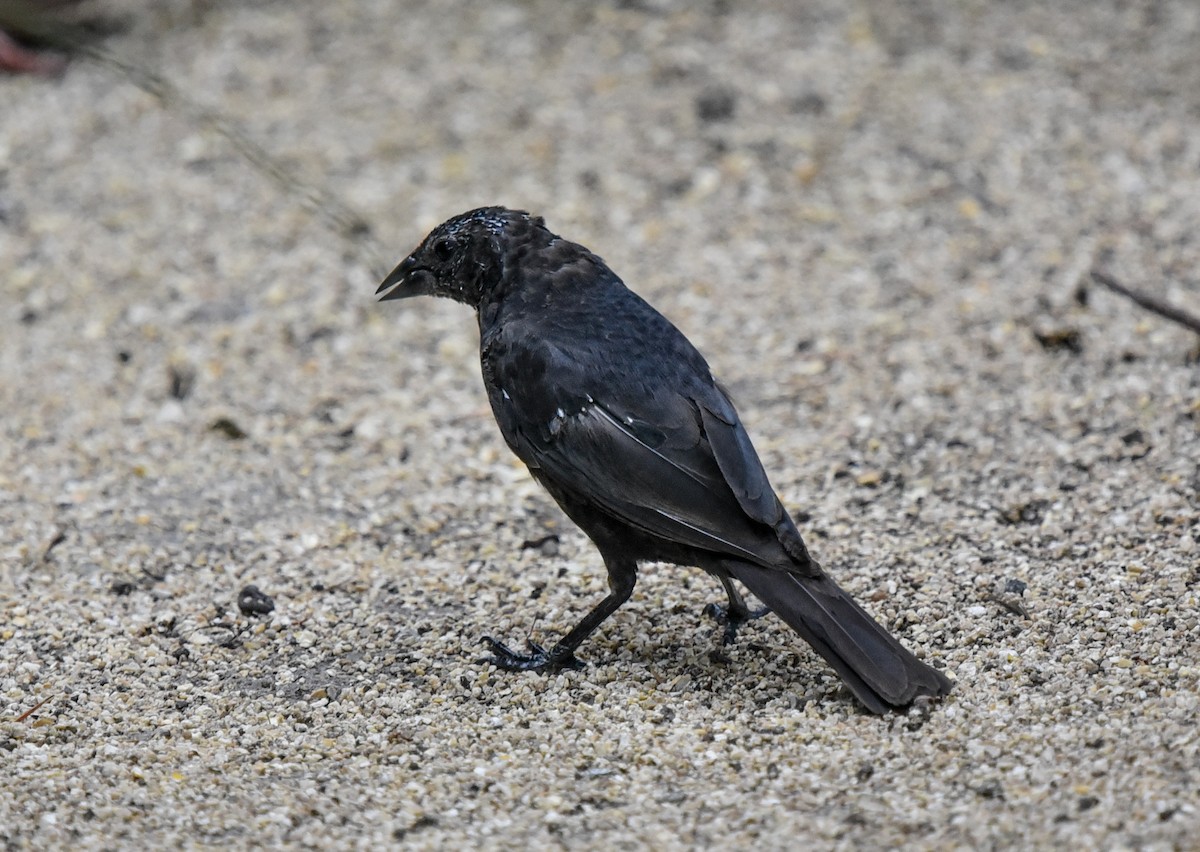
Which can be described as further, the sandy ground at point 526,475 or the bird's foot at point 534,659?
the bird's foot at point 534,659

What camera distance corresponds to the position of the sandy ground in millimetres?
3230

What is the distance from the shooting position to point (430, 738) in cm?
352

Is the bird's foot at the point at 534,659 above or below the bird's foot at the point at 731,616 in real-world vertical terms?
below

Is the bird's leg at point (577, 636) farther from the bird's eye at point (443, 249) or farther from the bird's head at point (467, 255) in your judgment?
the bird's eye at point (443, 249)

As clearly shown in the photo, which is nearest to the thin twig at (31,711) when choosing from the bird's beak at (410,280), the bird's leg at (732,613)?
the bird's beak at (410,280)

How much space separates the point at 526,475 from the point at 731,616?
136cm

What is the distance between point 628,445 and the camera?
12.1 feet

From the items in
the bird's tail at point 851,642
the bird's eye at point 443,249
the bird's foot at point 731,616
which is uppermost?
the bird's eye at point 443,249

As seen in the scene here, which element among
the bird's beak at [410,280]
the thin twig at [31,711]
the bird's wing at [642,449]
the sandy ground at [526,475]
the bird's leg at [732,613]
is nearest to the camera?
the sandy ground at [526,475]

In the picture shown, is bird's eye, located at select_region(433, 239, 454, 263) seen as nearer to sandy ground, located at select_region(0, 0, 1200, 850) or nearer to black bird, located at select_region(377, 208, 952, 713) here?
black bird, located at select_region(377, 208, 952, 713)

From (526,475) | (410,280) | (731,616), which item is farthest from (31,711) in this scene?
(526,475)

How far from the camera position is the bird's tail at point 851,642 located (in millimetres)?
3359

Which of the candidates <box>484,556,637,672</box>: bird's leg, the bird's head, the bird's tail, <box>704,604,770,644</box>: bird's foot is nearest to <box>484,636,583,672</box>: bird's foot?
<box>484,556,637,672</box>: bird's leg

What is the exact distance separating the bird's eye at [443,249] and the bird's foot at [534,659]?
117 cm
